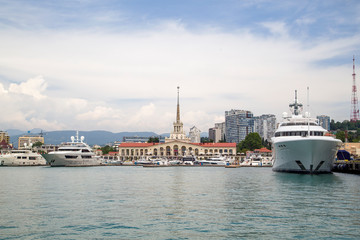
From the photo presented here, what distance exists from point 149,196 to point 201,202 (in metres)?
6.57

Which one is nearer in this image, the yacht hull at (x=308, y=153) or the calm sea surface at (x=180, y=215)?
the calm sea surface at (x=180, y=215)

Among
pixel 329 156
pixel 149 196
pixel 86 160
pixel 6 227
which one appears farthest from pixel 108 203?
pixel 86 160

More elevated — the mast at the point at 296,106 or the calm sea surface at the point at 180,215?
the mast at the point at 296,106

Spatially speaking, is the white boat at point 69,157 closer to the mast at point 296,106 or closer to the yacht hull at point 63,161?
the yacht hull at point 63,161

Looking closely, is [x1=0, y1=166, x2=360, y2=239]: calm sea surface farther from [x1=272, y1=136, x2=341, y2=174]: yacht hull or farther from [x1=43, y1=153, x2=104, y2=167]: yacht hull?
[x1=43, y1=153, x2=104, y2=167]: yacht hull

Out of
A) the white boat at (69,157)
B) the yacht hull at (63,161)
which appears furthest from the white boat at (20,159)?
the white boat at (69,157)

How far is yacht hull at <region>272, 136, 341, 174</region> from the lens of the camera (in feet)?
199

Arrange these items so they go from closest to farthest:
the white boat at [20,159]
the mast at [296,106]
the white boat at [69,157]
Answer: the mast at [296,106] → the white boat at [69,157] → the white boat at [20,159]

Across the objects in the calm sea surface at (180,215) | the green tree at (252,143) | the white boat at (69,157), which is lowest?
the calm sea surface at (180,215)

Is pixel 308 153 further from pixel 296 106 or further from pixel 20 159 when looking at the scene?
pixel 20 159

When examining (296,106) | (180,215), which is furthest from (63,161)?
(180,215)

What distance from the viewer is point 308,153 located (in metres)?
61.3

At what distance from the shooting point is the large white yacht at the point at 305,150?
61.0 metres

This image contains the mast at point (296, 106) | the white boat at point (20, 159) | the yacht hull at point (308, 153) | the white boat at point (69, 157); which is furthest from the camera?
the white boat at point (20, 159)
